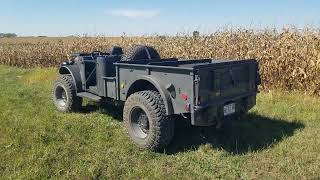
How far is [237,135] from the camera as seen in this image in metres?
6.54

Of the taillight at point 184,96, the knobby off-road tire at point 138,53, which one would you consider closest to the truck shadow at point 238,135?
the taillight at point 184,96

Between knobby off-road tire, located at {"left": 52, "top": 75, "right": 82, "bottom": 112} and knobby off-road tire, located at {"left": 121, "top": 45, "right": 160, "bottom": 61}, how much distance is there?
6.21 feet

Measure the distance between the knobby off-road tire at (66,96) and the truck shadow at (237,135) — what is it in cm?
271

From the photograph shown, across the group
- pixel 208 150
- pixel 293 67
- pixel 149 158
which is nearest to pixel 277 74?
pixel 293 67

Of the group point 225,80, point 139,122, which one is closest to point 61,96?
point 139,122

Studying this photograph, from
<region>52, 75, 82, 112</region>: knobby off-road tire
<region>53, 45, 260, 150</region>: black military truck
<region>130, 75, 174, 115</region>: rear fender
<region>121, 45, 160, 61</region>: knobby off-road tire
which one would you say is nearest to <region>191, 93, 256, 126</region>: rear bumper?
<region>53, 45, 260, 150</region>: black military truck

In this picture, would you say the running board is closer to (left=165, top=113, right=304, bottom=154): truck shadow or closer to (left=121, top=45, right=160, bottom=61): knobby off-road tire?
(left=121, top=45, right=160, bottom=61): knobby off-road tire

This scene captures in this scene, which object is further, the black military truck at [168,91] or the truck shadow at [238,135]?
the truck shadow at [238,135]

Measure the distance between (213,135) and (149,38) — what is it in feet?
37.0

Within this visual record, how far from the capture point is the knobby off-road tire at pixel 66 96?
850cm

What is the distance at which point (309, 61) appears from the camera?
388 inches

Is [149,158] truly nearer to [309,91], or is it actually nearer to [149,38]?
[309,91]

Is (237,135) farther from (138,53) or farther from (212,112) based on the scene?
(138,53)

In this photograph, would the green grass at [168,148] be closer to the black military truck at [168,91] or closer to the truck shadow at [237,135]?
the truck shadow at [237,135]
